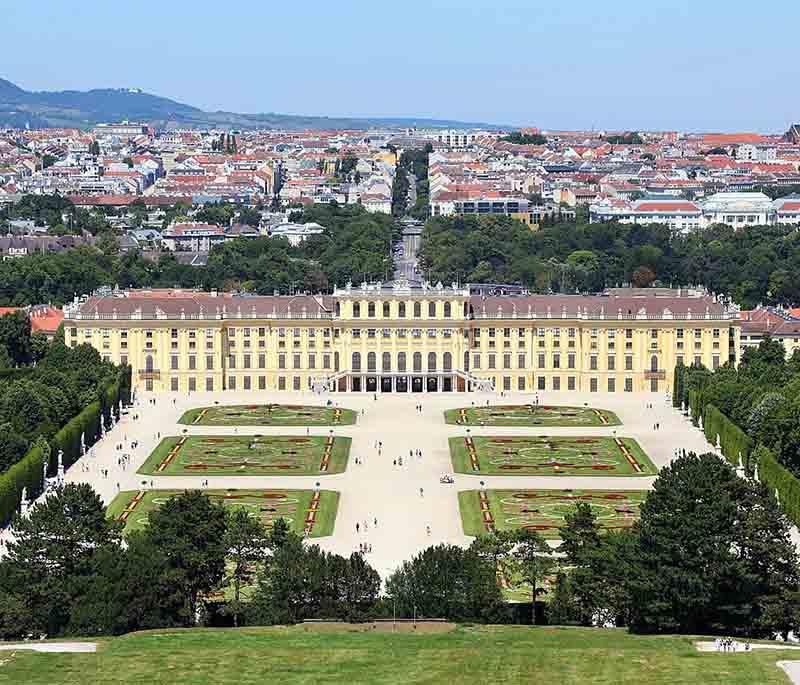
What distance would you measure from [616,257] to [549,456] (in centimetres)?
6785

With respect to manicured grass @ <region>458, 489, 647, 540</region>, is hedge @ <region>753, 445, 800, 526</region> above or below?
above

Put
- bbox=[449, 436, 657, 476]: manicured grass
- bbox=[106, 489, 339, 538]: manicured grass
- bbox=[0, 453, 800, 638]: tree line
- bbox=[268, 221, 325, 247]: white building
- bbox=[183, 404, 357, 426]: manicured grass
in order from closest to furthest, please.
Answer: bbox=[0, 453, 800, 638]: tree line → bbox=[106, 489, 339, 538]: manicured grass → bbox=[449, 436, 657, 476]: manicured grass → bbox=[183, 404, 357, 426]: manicured grass → bbox=[268, 221, 325, 247]: white building

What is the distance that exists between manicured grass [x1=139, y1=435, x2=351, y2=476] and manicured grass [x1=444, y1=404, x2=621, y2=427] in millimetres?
8255

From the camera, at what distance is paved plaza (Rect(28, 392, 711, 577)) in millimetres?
65750

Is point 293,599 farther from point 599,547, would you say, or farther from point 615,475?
point 615,475

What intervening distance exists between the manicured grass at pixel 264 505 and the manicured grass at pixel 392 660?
51.3 ft

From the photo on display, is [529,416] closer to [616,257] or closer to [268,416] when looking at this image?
[268,416]

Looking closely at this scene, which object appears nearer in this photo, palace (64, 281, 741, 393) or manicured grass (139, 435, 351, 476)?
manicured grass (139, 435, 351, 476)

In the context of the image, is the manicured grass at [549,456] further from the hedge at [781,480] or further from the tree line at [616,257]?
the tree line at [616,257]

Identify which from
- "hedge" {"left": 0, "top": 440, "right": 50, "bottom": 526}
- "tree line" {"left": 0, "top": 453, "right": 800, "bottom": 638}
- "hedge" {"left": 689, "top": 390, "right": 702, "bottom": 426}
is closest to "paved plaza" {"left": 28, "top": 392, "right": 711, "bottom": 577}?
"hedge" {"left": 689, "top": 390, "right": 702, "bottom": 426}

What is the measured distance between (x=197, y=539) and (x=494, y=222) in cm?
12152

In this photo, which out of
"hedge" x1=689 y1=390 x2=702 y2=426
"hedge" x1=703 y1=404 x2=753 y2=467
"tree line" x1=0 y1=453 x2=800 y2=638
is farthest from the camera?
"hedge" x1=689 y1=390 x2=702 y2=426

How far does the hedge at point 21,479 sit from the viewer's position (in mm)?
66375

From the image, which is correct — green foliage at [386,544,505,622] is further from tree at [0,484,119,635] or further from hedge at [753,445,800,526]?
hedge at [753,445,800,526]
